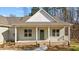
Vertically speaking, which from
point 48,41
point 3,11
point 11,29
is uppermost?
point 3,11

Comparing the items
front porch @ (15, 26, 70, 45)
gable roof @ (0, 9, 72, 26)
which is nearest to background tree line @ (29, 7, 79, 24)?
gable roof @ (0, 9, 72, 26)

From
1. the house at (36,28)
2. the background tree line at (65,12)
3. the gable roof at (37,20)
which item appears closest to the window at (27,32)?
the house at (36,28)

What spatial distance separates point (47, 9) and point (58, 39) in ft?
1.68

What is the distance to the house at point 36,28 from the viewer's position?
322cm

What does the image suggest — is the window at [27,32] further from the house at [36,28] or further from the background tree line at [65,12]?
the background tree line at [65,12]

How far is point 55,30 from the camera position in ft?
10.6

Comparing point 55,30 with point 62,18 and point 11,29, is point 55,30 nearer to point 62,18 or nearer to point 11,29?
point 62,18

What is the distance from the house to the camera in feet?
10.6

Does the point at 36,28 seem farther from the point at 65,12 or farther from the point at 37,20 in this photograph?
the point at 65,12

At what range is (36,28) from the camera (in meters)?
3.24

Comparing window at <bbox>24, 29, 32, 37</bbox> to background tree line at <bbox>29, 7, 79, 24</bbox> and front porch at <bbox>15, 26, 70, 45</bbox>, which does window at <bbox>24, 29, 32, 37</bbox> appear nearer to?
front porch at <bbox>15, 26, 70, 45</bbox>

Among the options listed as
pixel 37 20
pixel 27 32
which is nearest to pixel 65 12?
pixel 37 20
